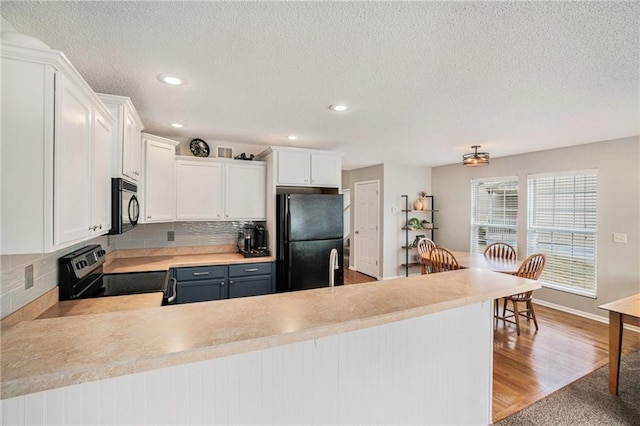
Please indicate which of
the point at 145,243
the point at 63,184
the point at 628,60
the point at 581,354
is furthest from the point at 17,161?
the point at 581,354

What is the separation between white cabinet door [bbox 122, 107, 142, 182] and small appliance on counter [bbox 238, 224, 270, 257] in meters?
1.47

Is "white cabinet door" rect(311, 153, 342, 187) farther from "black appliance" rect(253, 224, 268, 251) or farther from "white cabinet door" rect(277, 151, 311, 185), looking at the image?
"black appliance" rect(253, 224, 268, 251)

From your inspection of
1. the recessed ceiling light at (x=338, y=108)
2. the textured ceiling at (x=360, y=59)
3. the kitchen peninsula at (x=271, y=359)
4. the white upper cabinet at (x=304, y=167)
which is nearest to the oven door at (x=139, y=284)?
the kitchen peninsula at (x=271, y=359)

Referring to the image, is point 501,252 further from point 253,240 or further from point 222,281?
point 222,281

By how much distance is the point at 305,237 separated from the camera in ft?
11.7

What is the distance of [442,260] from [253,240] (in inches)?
98.1

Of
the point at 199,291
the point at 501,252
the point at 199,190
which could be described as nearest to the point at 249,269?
the point at 199,291

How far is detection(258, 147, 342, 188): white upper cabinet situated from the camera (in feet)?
12.0

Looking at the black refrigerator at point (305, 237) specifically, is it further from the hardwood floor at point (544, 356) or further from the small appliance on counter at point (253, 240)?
the hardwood floor at point (544, 356)

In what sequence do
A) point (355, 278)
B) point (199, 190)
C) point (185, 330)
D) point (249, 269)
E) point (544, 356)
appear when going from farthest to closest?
point (355, 278)
point (199, 190)
point (249, 269)
point (544, 356)
point (185, 330)

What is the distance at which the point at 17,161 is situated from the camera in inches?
43.1

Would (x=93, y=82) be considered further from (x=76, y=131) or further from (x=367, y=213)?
(x=367, y=213)

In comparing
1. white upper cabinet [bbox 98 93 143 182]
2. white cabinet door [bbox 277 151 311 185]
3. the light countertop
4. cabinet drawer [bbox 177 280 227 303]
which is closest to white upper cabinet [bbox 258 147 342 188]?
white cabinet door [bbox 277 151 311 185]

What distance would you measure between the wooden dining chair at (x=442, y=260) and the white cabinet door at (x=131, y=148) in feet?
11.6
